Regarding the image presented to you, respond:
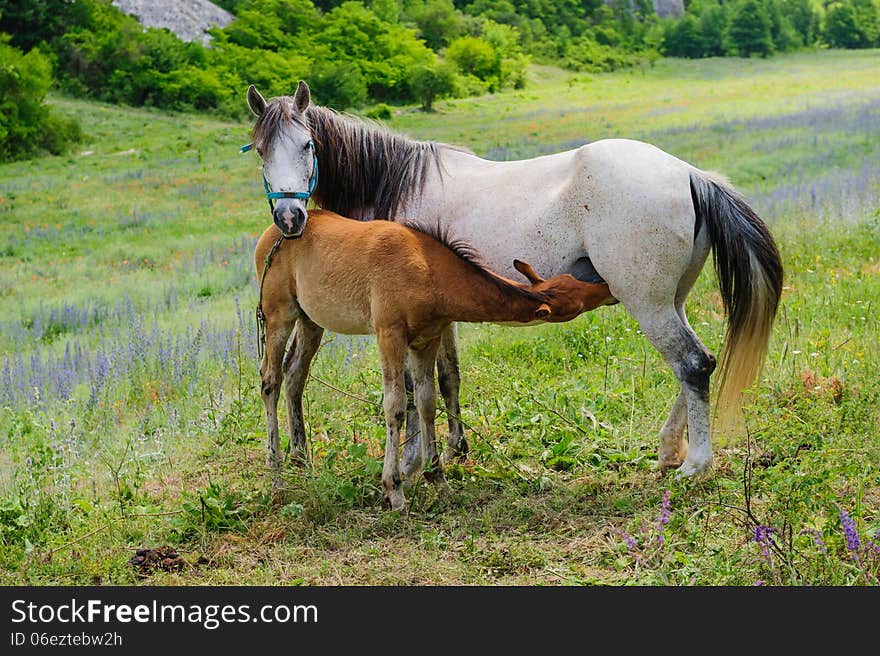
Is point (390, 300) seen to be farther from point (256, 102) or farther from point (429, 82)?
point (429, 82)

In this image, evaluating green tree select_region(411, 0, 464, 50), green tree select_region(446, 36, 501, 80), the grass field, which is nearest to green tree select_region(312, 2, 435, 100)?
green tree select_region(446, 36, 501, 80)

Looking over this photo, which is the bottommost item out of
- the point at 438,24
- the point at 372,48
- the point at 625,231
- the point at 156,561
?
the point at 156,561

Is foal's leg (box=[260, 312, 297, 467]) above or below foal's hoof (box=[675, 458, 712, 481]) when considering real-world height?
above

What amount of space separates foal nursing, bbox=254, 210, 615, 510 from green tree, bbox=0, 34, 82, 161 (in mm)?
27386

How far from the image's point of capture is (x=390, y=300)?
459cm

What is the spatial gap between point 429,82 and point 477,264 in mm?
32566

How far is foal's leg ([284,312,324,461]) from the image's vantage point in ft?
17.8

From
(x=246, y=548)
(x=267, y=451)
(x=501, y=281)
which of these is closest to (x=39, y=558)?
(x=246, y=548)

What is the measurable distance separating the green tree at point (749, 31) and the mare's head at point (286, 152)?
46.9 meters

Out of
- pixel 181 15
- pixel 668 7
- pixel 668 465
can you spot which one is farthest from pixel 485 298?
pixel 668 7

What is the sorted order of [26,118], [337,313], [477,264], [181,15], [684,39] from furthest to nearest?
1. [684,39]
2. [181,15]
3. [26,118]
4. [337,313]
5. [477,264]

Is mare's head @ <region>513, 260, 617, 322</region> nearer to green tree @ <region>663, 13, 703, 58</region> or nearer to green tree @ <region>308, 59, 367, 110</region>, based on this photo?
green tree @ <region>308, 59, 367, 110</region>

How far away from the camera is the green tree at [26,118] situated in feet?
96.5
